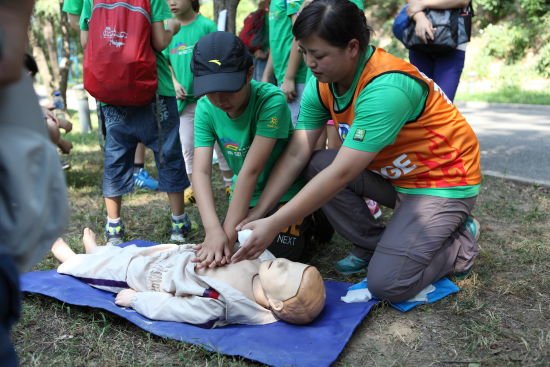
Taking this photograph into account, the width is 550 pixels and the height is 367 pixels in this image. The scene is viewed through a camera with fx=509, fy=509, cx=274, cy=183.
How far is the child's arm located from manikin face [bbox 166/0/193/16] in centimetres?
236

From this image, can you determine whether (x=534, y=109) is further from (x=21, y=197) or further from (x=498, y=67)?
(x=21, y=197)

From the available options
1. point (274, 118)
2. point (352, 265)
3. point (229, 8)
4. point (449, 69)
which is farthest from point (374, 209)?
point (229, 8)

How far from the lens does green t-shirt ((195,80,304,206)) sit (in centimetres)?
249

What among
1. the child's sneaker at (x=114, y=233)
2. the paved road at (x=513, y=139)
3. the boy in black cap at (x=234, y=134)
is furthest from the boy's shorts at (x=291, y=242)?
the paved road at (x=513, y=139)

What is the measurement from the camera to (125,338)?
2.02m

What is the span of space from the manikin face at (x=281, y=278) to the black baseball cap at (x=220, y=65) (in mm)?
787

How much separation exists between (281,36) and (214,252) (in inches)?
79.1

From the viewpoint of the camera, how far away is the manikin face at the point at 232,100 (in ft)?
7.57

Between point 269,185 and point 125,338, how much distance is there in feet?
3.22

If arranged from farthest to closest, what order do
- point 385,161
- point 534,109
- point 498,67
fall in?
point 498,67 < point 534,109 < point 385,161

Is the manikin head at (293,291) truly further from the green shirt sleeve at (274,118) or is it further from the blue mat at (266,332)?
the green shirt sleeve at (274,118)

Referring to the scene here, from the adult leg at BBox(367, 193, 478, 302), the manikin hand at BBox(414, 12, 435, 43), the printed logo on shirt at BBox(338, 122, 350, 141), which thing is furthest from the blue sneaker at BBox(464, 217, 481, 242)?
the manikin hand at BBox(414, 12, 435, 43)

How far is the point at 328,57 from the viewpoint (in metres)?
2.08

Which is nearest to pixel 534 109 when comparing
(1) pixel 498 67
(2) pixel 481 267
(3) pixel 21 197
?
(1) pixel 498 67
